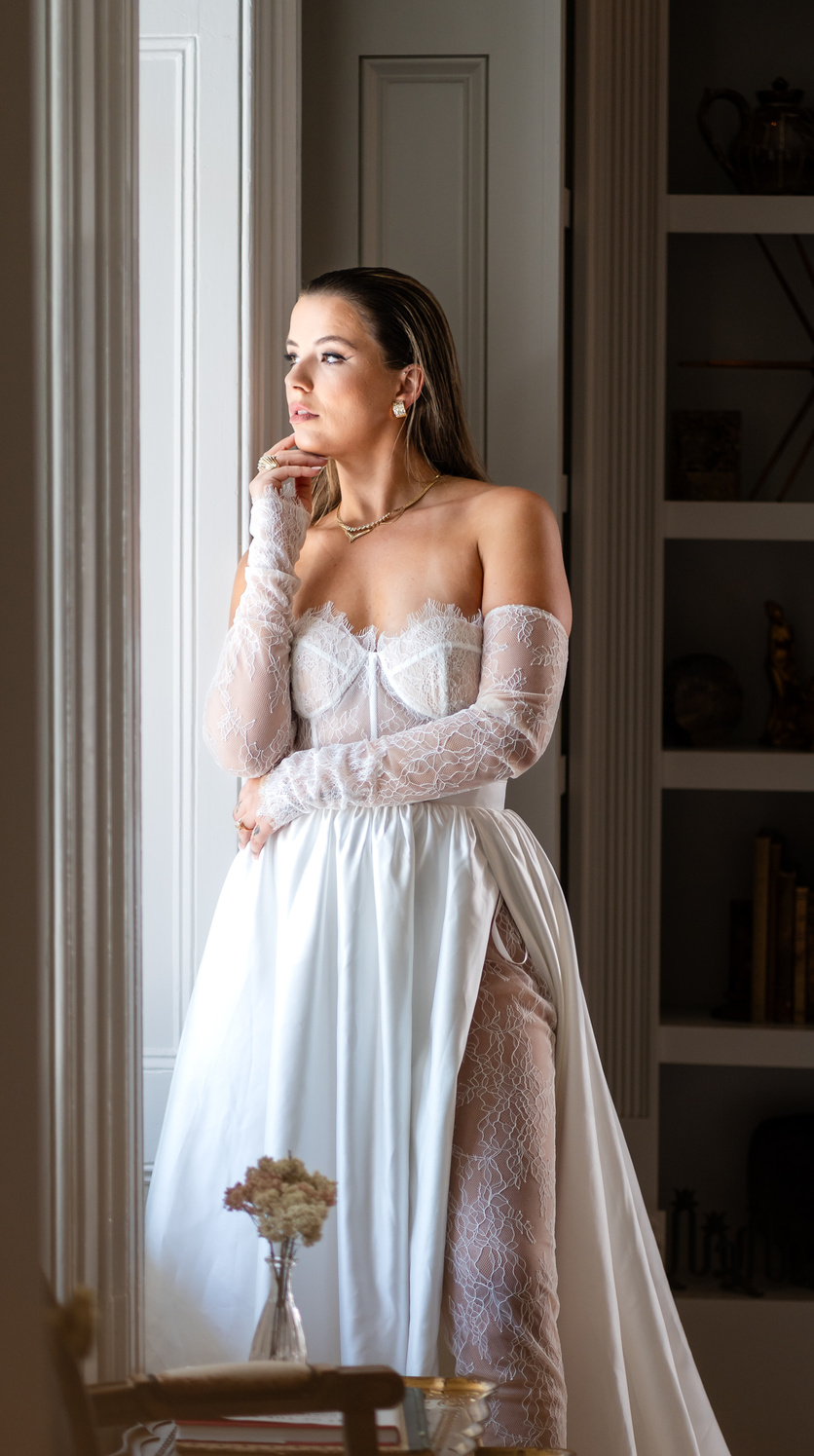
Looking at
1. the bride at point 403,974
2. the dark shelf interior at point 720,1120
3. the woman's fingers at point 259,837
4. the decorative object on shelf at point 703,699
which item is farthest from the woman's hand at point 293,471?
the dark shelf interior at point 720,1120

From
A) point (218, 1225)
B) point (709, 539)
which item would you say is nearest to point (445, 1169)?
point (218, 1225)

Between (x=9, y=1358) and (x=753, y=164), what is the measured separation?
3.00 metres

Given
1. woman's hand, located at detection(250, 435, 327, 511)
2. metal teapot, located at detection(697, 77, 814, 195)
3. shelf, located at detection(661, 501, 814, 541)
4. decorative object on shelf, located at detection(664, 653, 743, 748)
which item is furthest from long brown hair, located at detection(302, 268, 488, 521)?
metal teapot, located at detection(697, 77, 814, 195)

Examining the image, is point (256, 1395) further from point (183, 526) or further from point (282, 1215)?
point (183, 526)

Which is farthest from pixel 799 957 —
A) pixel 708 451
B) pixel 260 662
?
pixel 260 662

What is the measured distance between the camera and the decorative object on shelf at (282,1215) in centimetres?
110

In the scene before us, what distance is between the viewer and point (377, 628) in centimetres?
177

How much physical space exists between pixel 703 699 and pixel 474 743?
1335mm

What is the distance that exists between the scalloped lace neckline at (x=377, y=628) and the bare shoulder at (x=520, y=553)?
0.04 m

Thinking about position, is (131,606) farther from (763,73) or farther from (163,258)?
(763,73)

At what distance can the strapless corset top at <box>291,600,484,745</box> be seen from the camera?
170cm

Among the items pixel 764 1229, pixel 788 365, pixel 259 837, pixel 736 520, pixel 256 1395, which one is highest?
pixel 788 365

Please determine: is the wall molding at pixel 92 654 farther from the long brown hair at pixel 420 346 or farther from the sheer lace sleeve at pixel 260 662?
the long brown hair at pixel 420 346

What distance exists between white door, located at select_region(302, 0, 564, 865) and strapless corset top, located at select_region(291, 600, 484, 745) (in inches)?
27.2
